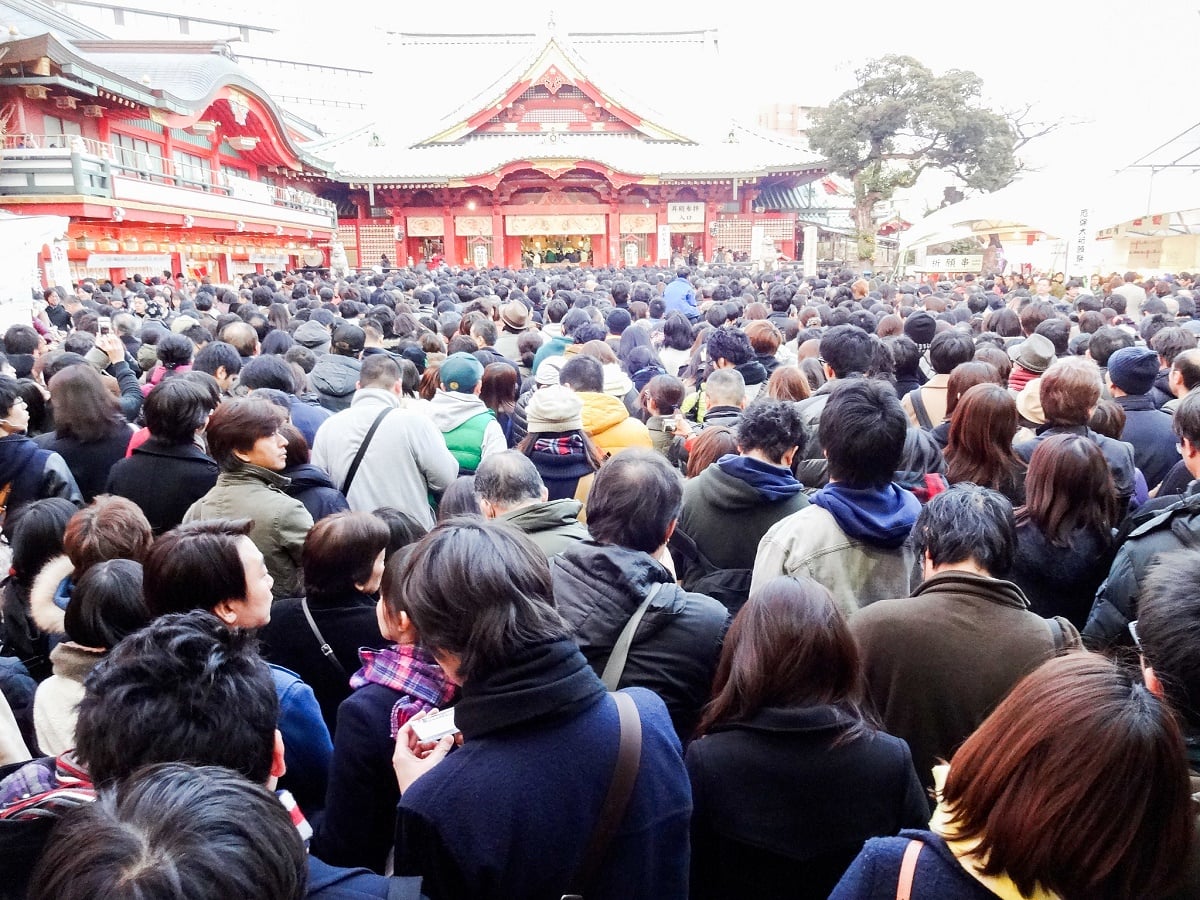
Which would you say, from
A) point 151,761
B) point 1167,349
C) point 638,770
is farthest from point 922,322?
point 151,761

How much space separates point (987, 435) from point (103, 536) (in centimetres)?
298

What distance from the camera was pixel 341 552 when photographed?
7.13 feet

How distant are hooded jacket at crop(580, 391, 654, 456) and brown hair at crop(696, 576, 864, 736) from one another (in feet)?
6.91

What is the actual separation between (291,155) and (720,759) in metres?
24.7

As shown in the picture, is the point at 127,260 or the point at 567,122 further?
the point at 567,122

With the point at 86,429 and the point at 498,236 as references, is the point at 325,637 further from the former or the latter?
the point at 498,236

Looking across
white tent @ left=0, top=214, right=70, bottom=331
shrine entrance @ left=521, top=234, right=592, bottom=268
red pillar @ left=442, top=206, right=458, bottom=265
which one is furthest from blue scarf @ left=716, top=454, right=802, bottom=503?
shrine entrance @ left=521, top=234, right=592, bottom=268

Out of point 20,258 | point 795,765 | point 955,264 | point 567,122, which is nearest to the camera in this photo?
point 795,765

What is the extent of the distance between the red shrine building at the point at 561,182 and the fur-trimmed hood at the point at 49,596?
929 inches

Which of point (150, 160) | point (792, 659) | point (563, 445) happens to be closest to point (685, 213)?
point (150, 160)

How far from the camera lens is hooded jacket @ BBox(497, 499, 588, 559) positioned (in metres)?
2.45

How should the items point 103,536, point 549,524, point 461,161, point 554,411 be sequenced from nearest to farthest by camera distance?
point 103,536 < point 549,524 < point 554,411 < point 461,161

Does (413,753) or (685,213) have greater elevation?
(685,213)

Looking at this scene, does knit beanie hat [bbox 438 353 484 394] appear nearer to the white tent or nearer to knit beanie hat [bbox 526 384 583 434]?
knit beanie hat [bbox 526 384 583 434]
